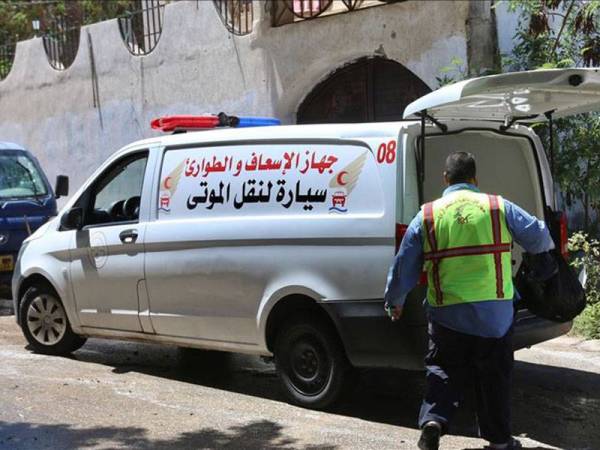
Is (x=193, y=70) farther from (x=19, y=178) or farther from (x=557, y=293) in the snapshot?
(x=557, y=293)

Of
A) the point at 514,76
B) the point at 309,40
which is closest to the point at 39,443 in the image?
the point at 514,76

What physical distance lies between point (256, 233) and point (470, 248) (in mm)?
1759

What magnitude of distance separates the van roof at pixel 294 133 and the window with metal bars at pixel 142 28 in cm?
873

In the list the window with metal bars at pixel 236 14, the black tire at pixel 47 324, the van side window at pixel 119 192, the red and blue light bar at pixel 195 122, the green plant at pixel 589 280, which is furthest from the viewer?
the window with metal bars at pixel 236 14

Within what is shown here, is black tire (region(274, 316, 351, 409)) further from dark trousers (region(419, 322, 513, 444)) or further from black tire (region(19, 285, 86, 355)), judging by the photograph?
black tire (region(19, 285, 86, 355))

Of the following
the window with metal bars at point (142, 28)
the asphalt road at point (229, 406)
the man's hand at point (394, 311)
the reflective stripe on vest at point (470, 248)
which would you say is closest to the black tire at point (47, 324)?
the asphalt road at point (229, 406)

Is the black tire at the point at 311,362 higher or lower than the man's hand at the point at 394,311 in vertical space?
lower

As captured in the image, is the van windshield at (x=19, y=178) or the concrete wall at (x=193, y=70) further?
the concrete wall at (x=193, y=70)

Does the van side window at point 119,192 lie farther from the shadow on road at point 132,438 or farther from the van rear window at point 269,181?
the shadow on road at point 132,438

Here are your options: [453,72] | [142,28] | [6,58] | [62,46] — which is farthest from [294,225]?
[6,58]

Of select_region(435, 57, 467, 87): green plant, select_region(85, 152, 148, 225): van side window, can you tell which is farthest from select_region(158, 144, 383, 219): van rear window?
select_region(435, 57, 467, 87): green plant

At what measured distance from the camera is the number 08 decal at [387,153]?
544 centimetres

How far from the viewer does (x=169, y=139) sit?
22.4ft

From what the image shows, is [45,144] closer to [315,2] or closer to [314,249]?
[315,2]
